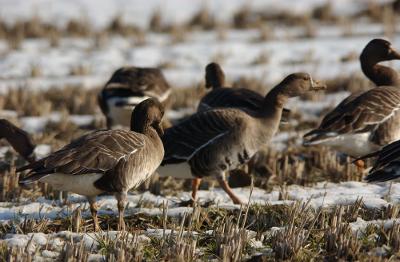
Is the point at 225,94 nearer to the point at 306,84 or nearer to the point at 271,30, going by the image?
the point at 306,84

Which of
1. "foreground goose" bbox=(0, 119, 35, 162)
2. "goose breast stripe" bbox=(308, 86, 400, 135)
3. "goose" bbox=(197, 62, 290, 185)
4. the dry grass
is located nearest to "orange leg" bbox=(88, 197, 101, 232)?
"goose" bbox=(197, 62, 290, 185)

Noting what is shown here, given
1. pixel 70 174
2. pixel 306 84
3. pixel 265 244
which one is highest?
pixel 306 84

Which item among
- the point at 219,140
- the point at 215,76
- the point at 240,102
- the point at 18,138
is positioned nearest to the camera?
the point at 219,140

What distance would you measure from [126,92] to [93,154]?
4.87 m

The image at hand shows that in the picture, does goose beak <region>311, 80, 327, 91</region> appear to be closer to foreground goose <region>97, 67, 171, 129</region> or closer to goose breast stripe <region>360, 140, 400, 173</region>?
goose breast stripe <region>360, 140, 400, 173</region>

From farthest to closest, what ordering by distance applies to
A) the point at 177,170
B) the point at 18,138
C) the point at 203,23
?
the point at 203,23 → the point at 18,138 → the point at 177,170

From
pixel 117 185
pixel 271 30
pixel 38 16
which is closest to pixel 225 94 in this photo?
pixel 117 185

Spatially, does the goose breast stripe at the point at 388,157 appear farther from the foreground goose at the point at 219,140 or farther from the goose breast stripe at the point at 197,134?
the goose breast stripe at the point at 197,134

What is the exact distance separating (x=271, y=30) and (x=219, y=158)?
12518 millimetres

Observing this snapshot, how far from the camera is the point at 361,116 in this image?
375 inches

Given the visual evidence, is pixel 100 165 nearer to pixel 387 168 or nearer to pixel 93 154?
pixel 93 154

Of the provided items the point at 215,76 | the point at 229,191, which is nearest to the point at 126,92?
the point at 215,76

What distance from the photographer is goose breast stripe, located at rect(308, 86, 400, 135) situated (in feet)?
31.0

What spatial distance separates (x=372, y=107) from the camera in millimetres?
9586
